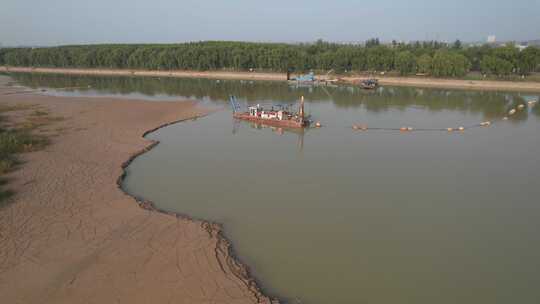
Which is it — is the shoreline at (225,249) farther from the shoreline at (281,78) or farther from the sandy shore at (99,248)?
the shoreline at (281,78)

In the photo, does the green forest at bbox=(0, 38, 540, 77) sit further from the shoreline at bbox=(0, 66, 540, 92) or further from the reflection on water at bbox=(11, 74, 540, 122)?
the reflection on water at bbox=(11, 74, 540, 122)

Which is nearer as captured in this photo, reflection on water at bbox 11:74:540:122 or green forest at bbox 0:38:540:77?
reflection on water at bbox 11:74:540:122

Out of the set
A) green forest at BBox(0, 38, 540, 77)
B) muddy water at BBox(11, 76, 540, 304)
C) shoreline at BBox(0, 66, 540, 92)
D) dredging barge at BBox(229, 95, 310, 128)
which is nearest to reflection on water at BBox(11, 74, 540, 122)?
shoreline at BBox(0, 66, 540, 92)

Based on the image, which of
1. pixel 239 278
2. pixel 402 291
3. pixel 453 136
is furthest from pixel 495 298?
pixel 453 136

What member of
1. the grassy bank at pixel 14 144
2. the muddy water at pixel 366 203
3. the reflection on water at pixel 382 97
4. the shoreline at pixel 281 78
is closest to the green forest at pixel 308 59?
the shoreline at pixel 281 78

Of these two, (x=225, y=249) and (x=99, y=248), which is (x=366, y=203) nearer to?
(x=225, y=249)

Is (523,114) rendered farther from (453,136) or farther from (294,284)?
(294,284)
